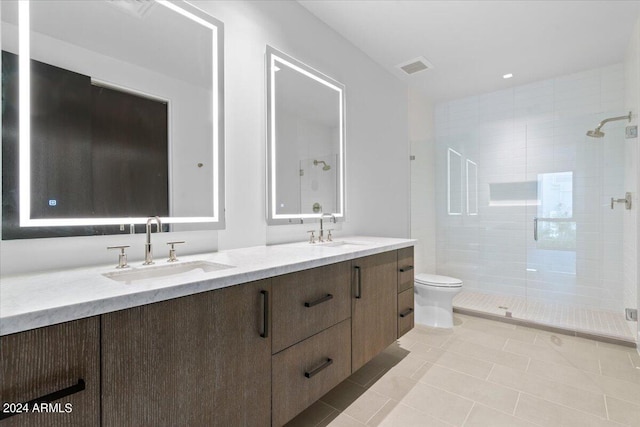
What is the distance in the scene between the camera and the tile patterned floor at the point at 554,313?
254 centimetres

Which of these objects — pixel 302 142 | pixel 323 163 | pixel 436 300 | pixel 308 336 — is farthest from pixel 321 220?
pixel 436 300

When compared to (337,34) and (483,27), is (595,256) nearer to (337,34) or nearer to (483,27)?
(483,27)

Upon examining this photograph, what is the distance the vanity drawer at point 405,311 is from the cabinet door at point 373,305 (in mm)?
63

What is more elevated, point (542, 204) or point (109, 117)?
point (109, 117)

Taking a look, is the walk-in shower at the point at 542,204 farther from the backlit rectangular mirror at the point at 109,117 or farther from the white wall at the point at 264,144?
the backlit rectangular mirror at the point at 109,117

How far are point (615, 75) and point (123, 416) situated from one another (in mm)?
4392

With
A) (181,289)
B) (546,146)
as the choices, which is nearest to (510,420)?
(181,289)

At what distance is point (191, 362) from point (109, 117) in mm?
1028

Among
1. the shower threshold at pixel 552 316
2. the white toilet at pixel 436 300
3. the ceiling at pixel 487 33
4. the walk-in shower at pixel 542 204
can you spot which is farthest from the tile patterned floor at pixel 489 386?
the ceiling at pixel 487 33

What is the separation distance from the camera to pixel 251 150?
1762mm

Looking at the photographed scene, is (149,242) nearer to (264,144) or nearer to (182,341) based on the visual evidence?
(182,341)

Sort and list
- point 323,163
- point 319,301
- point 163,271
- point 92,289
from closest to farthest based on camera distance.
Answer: point 92,289 < point 163,271 < point 319,301 < point 323,163

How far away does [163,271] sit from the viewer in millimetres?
1239

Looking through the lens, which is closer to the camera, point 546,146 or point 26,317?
point 26,317
